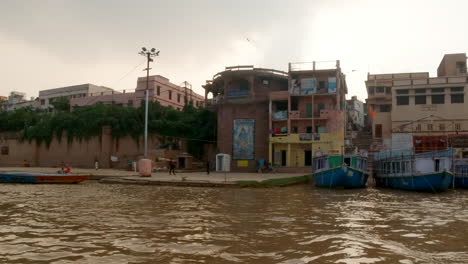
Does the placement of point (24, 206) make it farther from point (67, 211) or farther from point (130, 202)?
point (130, 202)

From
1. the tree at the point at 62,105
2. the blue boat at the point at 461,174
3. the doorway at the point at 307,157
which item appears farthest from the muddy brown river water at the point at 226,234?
the tree at the point at 62,105

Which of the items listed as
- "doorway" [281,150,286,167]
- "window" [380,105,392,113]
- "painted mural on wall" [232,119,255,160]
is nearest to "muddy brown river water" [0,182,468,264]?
"doorway" [281,150,286,167]

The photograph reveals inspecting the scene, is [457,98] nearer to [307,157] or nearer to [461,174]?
[461,174]

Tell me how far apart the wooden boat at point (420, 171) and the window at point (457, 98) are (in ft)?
74.4

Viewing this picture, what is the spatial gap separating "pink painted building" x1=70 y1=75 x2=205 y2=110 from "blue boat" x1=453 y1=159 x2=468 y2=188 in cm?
3547

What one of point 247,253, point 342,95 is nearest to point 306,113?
point 342,95

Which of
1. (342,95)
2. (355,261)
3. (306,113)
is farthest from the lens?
(342,95)

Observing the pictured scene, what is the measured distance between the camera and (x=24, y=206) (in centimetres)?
1326

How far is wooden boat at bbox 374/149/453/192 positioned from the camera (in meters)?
21.7

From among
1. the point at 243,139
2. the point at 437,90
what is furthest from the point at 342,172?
the point at 437,90

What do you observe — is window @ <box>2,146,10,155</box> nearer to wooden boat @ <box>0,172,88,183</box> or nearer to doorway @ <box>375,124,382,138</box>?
wooden boat @ <box>0,172,88,183</box>

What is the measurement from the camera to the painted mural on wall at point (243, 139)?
41.3m

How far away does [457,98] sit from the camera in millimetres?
43531

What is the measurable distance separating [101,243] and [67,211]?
5325 mm
